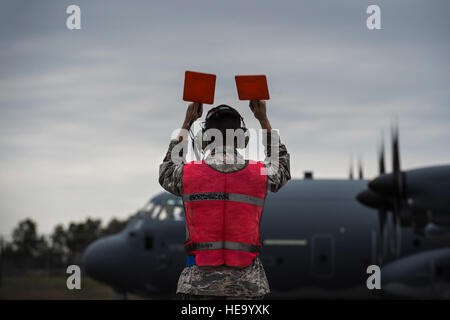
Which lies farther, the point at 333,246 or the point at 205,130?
the point at 333,246

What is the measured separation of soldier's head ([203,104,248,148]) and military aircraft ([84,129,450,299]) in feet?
37.7

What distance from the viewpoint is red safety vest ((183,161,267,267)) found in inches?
123

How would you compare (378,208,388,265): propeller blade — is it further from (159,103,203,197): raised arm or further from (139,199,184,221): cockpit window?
(159,103,203,197): raised arm

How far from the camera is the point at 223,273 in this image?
10.4ft

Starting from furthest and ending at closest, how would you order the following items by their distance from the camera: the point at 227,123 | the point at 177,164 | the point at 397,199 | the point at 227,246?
the point at 397,199 < the point at 177,164 < the point at 227,123 < the point at 227,246

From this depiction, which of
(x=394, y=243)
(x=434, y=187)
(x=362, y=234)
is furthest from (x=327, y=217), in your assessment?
(x=434, y=187)

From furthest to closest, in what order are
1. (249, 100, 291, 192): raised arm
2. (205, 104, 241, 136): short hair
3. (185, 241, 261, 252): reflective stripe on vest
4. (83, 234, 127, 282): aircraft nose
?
(83, 234, 127, 282): aircraft nose, (249, 100, 291, 192): raised arm, (205, 104, 241, 136): short hair, (185, 241, 261, 252): reflective stripe on vest

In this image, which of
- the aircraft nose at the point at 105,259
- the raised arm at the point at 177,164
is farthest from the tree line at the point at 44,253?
the raised arm at the point at 177,164

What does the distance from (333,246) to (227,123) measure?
12.0 meters

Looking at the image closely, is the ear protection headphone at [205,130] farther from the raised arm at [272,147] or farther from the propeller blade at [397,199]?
the propeller blade at [397,199]

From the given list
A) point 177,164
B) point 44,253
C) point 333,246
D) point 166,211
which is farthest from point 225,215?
point 44,253

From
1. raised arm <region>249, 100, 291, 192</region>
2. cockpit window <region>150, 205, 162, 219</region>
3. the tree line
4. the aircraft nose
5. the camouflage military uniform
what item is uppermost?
raised arm <region>249, 100, 291, 192</region>

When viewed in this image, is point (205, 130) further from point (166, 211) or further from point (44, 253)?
point (44, 253)

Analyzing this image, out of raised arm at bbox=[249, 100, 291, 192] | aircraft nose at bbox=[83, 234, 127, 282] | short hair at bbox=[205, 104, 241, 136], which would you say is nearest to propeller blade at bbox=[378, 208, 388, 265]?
aircraft nose at bbox=[83, 234, 127, 282]
